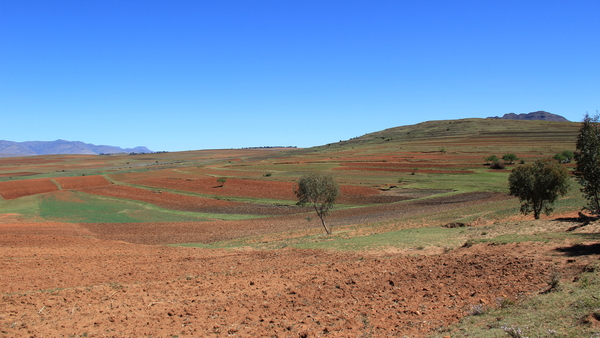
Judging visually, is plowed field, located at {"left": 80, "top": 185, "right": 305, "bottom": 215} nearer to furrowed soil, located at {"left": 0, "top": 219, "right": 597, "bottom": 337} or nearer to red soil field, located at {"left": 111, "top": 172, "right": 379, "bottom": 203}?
red soil field, located at {"left": 111, "top": 172, "right": 379, "bottom": 203}

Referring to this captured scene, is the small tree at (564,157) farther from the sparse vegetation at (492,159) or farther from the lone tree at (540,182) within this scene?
the lone tree at (540,182)

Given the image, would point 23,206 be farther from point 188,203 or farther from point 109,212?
point 188,203

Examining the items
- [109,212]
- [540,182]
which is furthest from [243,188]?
[540,182]

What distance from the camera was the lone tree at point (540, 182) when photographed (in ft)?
104

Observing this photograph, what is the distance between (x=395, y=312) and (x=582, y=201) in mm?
35109

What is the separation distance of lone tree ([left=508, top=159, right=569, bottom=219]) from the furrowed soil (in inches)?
721

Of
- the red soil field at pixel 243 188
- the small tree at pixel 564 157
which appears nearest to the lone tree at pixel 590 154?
the red soil field at pixel 243 188

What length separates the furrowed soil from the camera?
426 inches

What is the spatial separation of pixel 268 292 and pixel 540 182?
2844 cm

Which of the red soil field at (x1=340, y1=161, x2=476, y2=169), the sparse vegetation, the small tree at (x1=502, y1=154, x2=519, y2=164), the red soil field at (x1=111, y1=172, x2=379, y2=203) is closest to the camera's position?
the red soil field at (x1=111, y1=172, x2=379, y2=203)

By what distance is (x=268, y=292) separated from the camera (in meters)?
13.9

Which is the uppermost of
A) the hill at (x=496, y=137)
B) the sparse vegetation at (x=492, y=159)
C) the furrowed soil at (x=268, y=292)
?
the hill at (x=496, y=137)

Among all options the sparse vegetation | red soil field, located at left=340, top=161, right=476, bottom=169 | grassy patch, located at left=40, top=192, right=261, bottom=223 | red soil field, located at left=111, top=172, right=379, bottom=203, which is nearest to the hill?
the sparse vegetation

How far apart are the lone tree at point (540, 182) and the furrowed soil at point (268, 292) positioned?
18.3 meters
